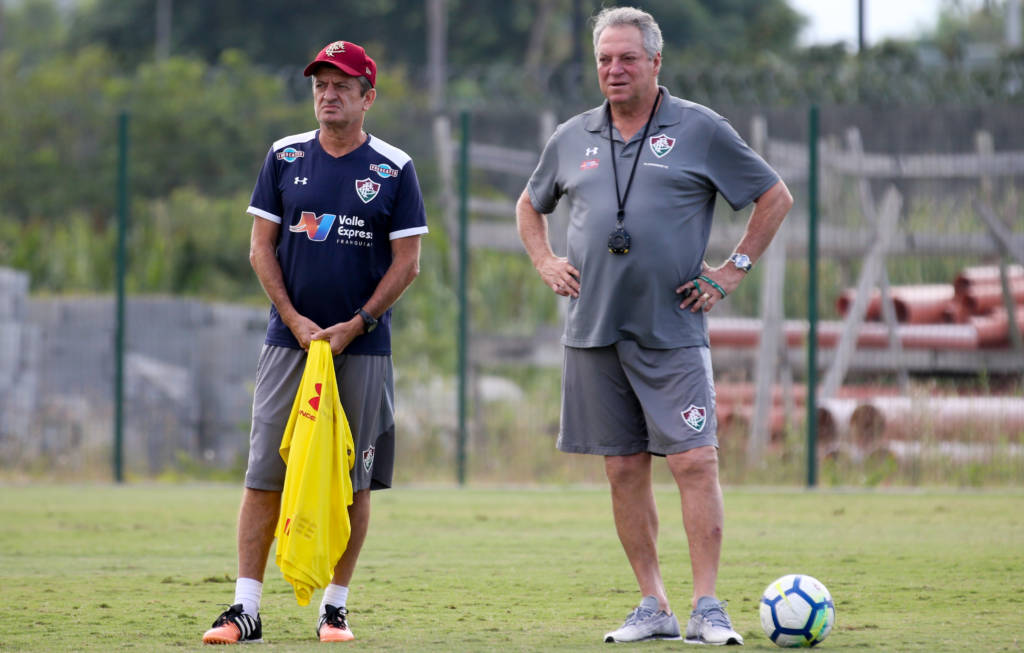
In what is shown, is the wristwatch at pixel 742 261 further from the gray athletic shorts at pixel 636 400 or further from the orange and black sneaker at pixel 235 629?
the orange and black sneaker at pixel 235 629

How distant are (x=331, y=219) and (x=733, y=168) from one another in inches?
57.5

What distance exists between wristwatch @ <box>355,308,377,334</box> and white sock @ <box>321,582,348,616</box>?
928 millimetres

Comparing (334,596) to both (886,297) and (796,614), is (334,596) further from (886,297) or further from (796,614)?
(886,297)

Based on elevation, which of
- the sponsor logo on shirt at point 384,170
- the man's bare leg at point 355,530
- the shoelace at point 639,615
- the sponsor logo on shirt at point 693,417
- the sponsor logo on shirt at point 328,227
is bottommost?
the shoelace at point 639,615

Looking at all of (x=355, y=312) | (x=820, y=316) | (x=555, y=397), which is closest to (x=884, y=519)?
(x=820, y=316)

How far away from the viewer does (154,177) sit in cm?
1367

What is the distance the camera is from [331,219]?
5336 mm

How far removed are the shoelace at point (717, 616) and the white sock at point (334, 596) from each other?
1291 mm

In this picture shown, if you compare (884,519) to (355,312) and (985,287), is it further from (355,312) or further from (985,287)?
(355,312)

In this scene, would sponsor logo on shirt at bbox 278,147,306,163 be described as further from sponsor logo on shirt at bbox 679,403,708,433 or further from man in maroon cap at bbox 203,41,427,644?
sponsor logo on shirt at bbox 679,403,708,433

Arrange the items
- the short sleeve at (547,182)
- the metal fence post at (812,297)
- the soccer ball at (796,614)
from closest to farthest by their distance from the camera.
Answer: the soccer ball at (796,614) → the short sleeve at (547,182) → the metal fence post at (812,297)

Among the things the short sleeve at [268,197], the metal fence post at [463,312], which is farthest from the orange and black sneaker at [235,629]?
the metal fence post at [463,312]

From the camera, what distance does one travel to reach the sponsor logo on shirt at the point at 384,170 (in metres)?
5.40

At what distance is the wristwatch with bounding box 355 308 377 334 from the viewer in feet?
17.5
